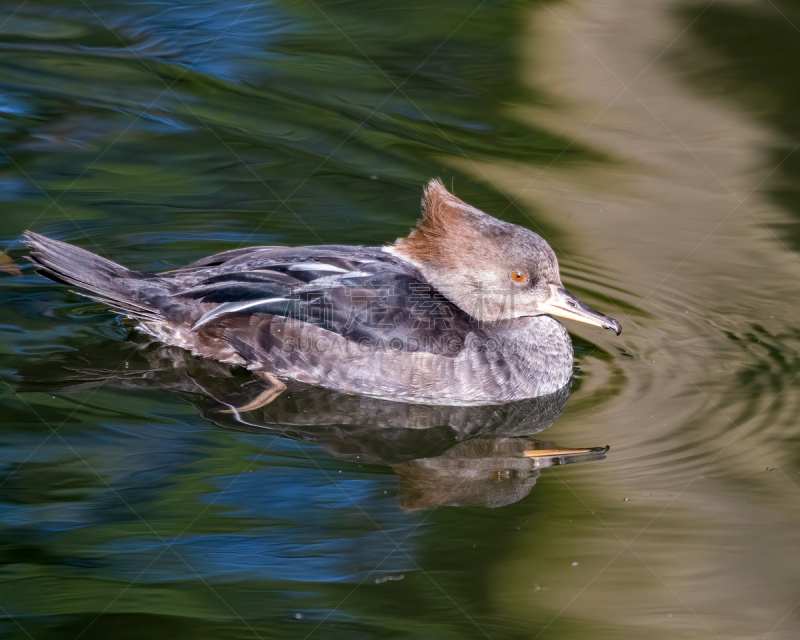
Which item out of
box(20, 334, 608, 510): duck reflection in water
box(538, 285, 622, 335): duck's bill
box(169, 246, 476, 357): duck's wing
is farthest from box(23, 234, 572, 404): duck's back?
box(538, 285, 622, 335): duck's bill

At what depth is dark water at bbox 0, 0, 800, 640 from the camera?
4.60 metres

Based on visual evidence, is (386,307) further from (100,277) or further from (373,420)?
(100,277)

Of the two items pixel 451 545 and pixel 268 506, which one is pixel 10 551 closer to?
pixel 268 506

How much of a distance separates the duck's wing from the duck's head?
13 centimetres

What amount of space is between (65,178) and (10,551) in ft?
14.2

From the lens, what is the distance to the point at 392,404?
20.3ft

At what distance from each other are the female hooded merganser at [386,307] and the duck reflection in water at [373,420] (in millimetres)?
104

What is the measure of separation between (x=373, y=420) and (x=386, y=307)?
2.39 feet

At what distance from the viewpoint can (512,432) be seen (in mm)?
5965

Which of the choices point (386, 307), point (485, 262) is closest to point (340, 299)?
point (386, 307)

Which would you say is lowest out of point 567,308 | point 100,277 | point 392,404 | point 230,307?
point 392,404

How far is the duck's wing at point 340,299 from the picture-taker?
5973 mm

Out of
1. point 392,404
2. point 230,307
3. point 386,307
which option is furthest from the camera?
point 392,404

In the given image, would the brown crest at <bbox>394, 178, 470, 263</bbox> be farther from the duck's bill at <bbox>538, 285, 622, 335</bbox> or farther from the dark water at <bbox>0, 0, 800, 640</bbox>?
the dark water at <bbox>0, 0, 800, 640</bbox>
